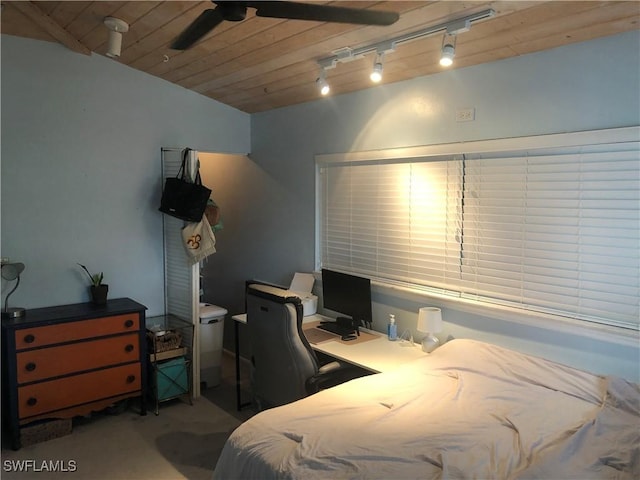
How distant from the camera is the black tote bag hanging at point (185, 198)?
3.89m

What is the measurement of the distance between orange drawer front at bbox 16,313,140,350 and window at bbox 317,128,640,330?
1.80m

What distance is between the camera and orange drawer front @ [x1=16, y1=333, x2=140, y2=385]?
3.27 m

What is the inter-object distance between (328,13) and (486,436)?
175 cm

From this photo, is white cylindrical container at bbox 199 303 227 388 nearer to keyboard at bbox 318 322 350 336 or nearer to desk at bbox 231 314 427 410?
keyboard at bbox 318 322 350 336

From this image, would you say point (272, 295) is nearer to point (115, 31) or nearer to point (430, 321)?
→ point (430, 321)

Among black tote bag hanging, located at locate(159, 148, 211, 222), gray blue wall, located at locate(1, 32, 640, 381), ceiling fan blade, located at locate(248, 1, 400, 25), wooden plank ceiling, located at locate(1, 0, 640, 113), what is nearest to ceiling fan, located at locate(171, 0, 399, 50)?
ceiling fan blade, located at locate(248, 1, 400, 25)

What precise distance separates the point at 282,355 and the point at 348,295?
0.81 m

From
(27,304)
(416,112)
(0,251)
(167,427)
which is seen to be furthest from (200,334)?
(416,112)

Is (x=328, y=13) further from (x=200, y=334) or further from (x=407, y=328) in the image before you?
(x=200, y=334)

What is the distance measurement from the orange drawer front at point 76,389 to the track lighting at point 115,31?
89.7 inches

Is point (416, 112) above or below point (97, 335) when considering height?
above

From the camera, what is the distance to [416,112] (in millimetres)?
3229

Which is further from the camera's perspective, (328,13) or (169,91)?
(169,91)

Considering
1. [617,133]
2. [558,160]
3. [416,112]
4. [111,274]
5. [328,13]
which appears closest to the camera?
[328,13]
